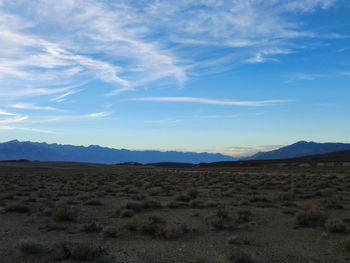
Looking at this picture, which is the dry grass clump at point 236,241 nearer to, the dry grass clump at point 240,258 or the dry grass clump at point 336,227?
the dry grass clump at point 240,258

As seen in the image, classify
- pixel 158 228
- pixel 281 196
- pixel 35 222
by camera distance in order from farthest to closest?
1. pixel 281 196
2. pixel 35 222
3. pixel 158 228

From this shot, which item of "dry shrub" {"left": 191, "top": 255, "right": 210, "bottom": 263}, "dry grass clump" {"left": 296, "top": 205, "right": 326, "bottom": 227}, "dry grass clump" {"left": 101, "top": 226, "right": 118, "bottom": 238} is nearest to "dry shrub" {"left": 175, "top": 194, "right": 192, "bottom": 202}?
"dry grass clump" {"left": 296, "top": 205, "right": 326, "bottom": 227}

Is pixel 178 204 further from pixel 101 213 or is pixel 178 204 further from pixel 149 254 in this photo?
pixel 149 254

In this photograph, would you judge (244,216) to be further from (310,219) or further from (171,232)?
(171,232)

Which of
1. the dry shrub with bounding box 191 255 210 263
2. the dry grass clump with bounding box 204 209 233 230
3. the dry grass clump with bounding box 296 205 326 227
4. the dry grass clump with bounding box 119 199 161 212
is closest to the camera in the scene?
the dry shrub with bounding box 191 255 210 263

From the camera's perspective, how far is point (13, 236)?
32.8 feet

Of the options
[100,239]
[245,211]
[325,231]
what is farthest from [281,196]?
[100,239]

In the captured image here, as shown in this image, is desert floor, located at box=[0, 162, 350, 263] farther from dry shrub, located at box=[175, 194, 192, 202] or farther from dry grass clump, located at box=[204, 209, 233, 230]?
dry shrub, located at box=[175, 194, 192, 202]

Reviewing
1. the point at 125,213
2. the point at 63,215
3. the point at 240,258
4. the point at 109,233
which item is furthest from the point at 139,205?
the point at 240,258

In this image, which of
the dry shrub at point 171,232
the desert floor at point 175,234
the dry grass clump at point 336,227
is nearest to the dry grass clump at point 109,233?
the desert floor at point 175,234

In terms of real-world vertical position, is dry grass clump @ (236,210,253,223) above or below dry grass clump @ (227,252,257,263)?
below

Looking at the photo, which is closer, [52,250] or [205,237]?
[52,250]

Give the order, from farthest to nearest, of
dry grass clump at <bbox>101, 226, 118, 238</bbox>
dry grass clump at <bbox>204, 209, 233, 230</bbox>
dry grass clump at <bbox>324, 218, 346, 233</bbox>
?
dry grass clump at <bbox>204, 209, 233, 230</bbox> → dry grass clump at <bbox>324, 218, 346, 233</bbox> → dry grass clump at <bbox>101, 226, 118, 238</bbox>

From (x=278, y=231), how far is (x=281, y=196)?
799cm
